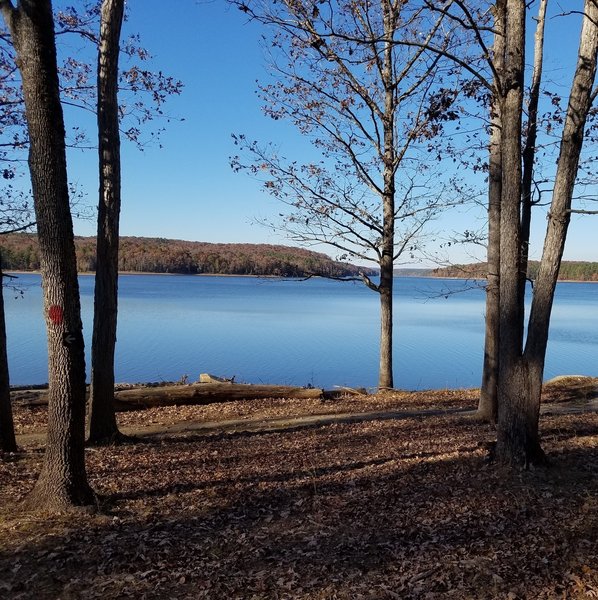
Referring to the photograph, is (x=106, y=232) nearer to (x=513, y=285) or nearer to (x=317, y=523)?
(x=317, y=523)

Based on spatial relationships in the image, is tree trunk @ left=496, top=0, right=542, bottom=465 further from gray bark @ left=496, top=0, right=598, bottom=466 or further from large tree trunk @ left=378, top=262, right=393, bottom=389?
large tree trunk @ left=378, top=262, right=393, bottom=389

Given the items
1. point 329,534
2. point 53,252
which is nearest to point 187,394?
point 53,252

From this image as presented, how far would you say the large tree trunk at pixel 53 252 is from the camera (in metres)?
4.58

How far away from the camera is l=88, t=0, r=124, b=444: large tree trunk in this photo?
7402 mm

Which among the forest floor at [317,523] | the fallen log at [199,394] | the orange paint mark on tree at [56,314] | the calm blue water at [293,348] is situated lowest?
the calm blue water at [293,348]

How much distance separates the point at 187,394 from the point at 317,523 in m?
6.86

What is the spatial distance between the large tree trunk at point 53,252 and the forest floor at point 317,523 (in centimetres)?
41

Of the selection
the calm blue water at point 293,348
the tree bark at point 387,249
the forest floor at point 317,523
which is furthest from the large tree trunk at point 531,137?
the tree bark at point 387,249

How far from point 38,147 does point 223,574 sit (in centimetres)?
372

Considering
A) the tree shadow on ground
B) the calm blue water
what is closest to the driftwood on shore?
the calm blue water

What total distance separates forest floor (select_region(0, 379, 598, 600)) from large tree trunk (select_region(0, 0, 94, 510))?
1.36 feet

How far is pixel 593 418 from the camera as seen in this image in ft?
→ 28.6

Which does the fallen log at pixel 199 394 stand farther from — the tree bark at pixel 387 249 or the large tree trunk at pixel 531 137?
the large tree trunk at pixel 531 137

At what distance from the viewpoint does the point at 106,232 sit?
7.52 meters
